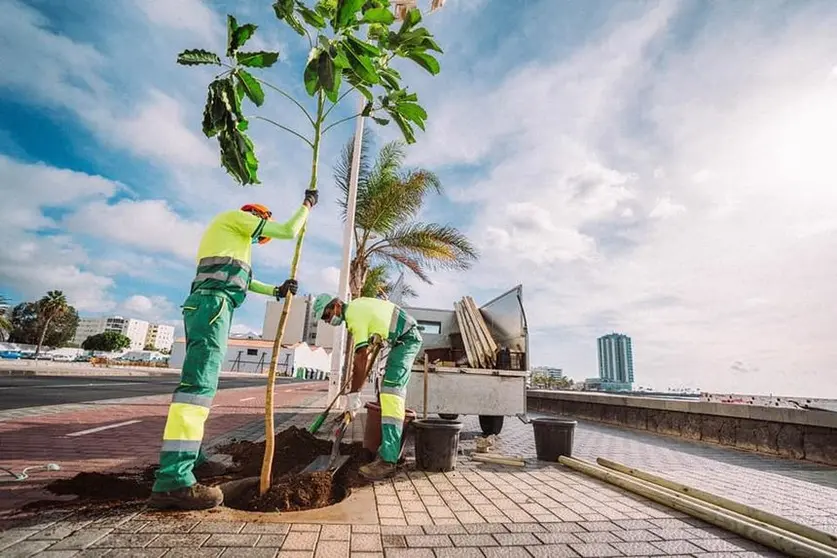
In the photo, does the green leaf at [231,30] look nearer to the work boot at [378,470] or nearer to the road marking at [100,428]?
the work boot at [378,470]

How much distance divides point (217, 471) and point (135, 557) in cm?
167

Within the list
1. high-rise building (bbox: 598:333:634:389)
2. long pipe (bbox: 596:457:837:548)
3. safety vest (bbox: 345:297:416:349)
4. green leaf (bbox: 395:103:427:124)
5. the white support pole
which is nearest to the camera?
long pipe (bbox: 596:457:837:548)

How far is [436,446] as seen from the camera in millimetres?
4398

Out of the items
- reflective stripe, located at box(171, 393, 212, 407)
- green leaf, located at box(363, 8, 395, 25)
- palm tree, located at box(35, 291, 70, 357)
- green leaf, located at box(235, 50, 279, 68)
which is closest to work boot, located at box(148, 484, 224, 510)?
reflective stripe, located at box(171, 393, 212, 407)

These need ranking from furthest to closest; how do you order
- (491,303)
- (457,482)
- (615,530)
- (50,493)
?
1. (491,303)
2. (457,482)
3. (50,493)
4. (615,530)

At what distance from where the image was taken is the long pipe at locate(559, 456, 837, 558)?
247 centimetres

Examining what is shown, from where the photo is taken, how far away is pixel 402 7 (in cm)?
1130

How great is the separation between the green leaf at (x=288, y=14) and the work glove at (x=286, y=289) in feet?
6.30

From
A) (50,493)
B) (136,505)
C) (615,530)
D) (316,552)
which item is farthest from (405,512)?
(50,493)

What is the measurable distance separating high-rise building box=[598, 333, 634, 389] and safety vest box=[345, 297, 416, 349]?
489 ft

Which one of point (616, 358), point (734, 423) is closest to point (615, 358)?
point (616, 358)

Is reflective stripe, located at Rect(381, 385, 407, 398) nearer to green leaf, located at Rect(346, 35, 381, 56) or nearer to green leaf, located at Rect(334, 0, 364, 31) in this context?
green leaf, located at Rect(346, 35, 381, 56)

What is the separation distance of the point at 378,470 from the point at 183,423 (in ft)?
6.02

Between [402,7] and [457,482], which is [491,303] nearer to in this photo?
[457,482]
